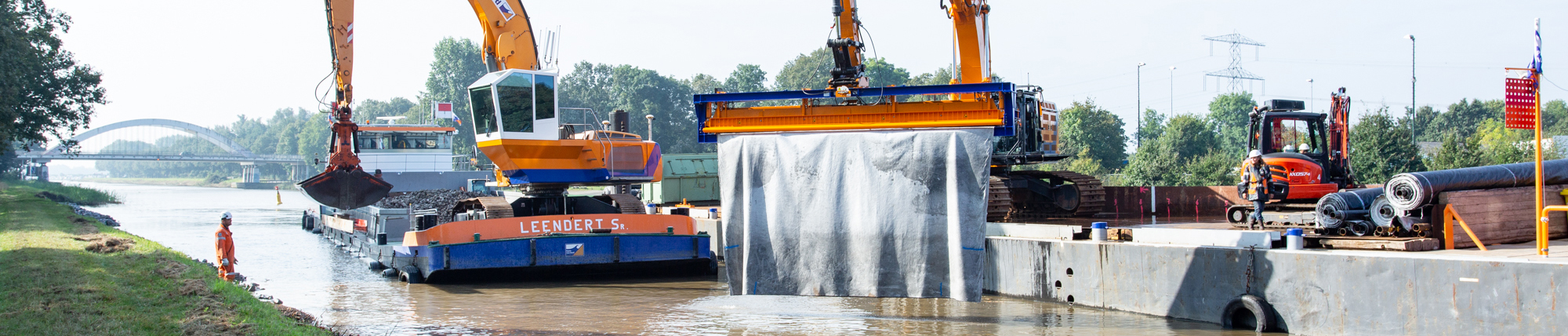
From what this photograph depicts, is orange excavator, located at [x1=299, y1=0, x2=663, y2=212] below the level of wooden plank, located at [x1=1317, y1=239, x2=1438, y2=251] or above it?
above

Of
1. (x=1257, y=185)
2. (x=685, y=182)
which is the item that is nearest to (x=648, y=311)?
(x=1257, y=185)

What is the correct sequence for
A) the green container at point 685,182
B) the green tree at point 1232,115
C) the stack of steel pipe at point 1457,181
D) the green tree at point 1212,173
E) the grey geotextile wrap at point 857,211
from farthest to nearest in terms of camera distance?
1. the green tree at point 1232,115
2. the green tree at point 1212,173
3. the green container at point 685,182
4. the stack of steel pipe at point 1457,181
5. the grey geotextile wrap at point 857,211

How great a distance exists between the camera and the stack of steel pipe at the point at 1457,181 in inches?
411

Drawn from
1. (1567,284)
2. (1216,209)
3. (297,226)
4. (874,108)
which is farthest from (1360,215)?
(297,226)

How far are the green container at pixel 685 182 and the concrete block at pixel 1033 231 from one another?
17.9 meters

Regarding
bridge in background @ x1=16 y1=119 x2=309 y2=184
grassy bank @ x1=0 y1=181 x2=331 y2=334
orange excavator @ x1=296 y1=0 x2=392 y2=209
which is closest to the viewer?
grassy bank @ x1=0 y1=181 x2=331 y2=334

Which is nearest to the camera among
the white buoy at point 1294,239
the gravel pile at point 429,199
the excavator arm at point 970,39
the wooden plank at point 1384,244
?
the wooden plank at point 1384,244

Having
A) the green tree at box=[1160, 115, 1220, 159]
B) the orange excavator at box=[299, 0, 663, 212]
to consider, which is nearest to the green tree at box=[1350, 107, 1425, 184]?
the green tree at box=[1160, 115, 1220, 159]

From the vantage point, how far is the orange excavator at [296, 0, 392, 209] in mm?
17562

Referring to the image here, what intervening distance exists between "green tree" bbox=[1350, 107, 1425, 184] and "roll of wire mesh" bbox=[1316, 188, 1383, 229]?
2190 centimetres

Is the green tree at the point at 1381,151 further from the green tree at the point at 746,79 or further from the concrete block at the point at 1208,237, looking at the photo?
the green tree at the point at 746,79

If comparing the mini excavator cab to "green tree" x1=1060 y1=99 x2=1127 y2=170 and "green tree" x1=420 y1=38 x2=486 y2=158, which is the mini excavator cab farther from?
"green tree" x1=420 y1=38 x2=486 y2=158

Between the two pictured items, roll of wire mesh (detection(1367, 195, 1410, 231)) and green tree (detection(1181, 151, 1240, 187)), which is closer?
roll of wire mesh (detection(1367, 195, 1410, 231))

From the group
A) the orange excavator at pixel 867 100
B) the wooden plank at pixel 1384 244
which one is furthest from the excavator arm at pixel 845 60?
the wooden plank at pixel 1384 244
